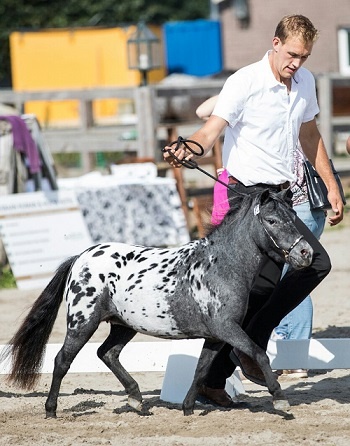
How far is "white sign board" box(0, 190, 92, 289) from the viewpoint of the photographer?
967 centimetres

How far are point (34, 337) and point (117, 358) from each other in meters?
0.46

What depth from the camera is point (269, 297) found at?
5176 mm

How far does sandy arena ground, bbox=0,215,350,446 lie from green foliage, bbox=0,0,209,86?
26807 mm

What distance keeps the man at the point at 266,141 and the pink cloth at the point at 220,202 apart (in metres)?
0.08

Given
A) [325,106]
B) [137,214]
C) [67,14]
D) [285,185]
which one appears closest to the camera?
[285,185]

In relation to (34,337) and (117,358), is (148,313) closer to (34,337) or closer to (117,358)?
(117,358)

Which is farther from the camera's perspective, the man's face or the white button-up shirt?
the white button-up shirt

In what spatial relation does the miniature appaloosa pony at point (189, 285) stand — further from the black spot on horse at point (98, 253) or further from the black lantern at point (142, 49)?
the black lantern at point (142, 49)

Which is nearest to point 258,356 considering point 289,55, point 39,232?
point 289,55

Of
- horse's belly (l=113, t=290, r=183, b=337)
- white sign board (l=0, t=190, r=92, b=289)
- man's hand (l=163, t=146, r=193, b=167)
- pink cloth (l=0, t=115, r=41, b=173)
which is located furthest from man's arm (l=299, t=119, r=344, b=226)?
pink cloth (l=0, t=115, r=41, b=173)

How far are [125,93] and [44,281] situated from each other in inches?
143

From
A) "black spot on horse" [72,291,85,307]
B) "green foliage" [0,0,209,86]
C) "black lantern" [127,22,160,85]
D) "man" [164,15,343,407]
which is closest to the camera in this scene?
"man" [164,15,343,407]

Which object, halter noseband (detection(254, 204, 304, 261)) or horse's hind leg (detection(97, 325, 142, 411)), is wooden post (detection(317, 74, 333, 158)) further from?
halter noseband (detection(254, 204, 304, 261))

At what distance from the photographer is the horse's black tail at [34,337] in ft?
17.2
